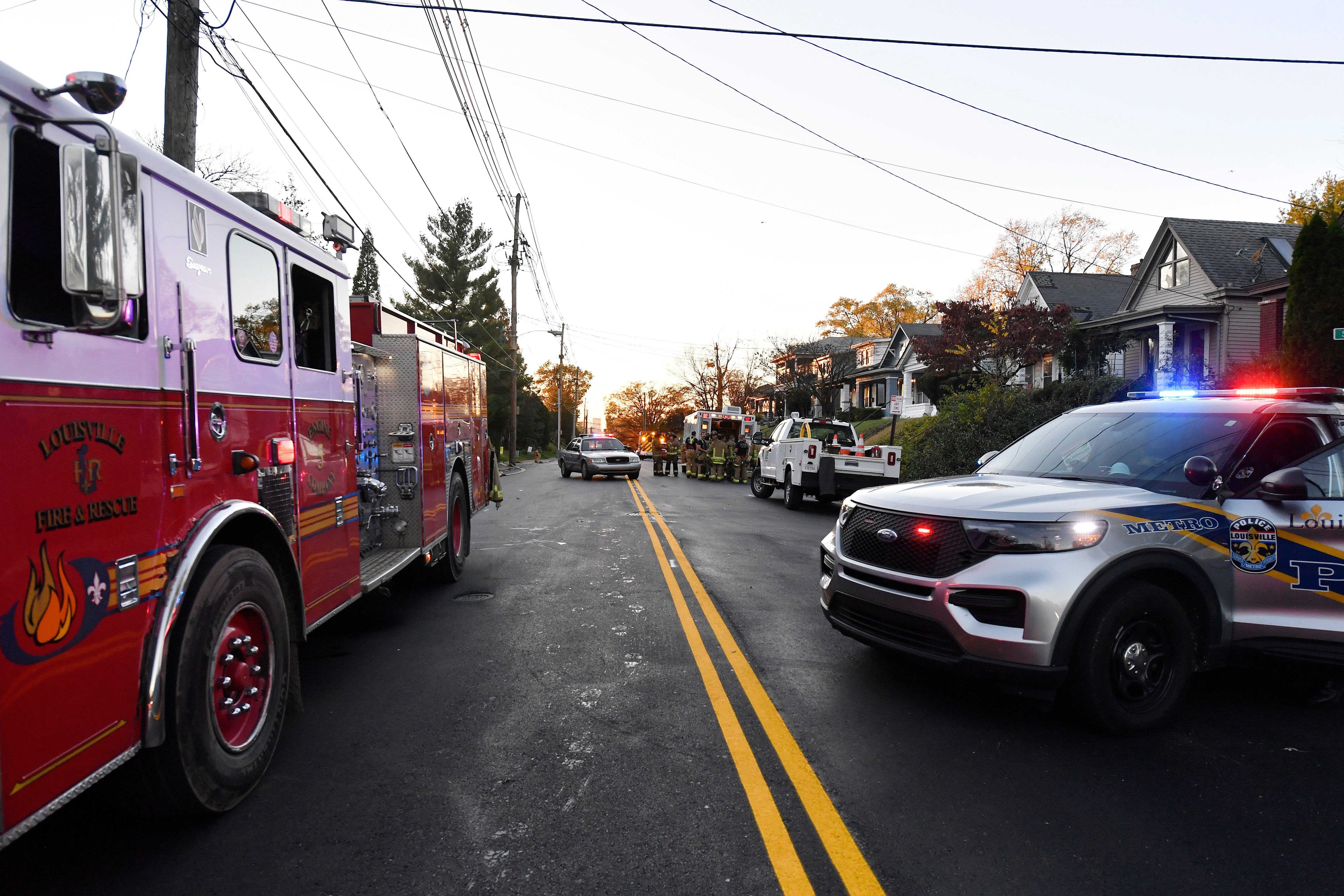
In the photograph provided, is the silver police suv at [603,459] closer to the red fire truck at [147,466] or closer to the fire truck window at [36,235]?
the red fire truck at [147,466]

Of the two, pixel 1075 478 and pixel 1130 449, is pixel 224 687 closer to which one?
pixel 1075 478

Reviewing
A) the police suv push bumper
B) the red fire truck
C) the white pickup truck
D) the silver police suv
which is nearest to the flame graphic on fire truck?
the red fire truck

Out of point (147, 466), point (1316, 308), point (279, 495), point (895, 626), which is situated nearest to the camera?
point (147, 466)

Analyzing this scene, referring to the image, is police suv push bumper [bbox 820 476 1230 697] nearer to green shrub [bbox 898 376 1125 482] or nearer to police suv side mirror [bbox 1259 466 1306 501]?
police suv side mirror [bbox 1259 466 1306 501]

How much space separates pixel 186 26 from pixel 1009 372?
91.0 ft

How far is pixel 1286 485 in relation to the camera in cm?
430

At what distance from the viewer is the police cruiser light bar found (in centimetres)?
488

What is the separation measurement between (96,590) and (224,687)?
0.93m

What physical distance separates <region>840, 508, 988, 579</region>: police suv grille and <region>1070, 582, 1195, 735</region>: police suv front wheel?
0.68 meters

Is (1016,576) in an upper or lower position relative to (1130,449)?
lower

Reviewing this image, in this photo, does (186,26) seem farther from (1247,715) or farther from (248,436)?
(1247,715)

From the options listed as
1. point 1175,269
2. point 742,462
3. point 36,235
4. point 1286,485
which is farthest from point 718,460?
point 36,235

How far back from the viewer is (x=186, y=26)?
816 centimetres

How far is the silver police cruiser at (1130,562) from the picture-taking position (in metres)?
4.07
